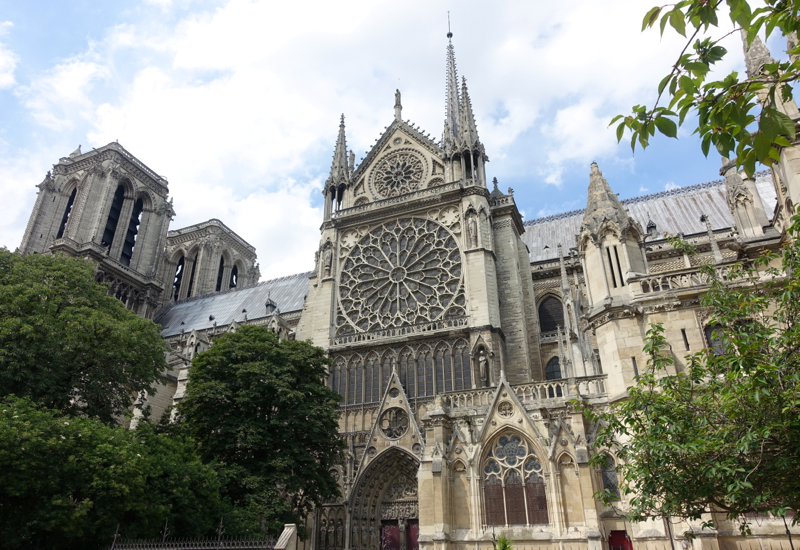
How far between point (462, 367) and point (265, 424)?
31.4 feet

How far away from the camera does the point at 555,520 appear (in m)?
15.2

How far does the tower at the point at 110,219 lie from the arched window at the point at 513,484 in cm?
3965

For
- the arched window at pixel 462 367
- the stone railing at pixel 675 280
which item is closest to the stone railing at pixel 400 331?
the arched window at pixel 462 367

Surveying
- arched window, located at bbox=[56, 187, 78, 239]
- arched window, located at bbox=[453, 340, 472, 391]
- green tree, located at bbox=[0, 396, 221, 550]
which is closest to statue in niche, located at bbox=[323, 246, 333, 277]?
arched window, located at bbox=[453, 340, 472, 391]

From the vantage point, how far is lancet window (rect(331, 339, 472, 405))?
84.3 ft

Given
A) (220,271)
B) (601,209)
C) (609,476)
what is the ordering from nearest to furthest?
(609,476) → (601,209) → (220,271)

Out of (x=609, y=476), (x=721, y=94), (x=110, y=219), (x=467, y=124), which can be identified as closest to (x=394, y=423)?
(x=609, y=476)

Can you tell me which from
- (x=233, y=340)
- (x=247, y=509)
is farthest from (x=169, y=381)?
(x=247, y=509)

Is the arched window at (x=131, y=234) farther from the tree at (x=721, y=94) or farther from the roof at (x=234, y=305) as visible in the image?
the tree at (x=721, y=94)

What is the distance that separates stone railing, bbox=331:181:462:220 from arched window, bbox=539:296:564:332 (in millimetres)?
8867

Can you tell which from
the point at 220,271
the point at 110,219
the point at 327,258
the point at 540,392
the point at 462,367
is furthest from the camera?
the point at 220,271

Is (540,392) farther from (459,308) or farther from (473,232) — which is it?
(473,232)

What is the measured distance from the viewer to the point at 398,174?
1300 inches

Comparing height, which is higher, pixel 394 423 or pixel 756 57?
pixel 756 57
